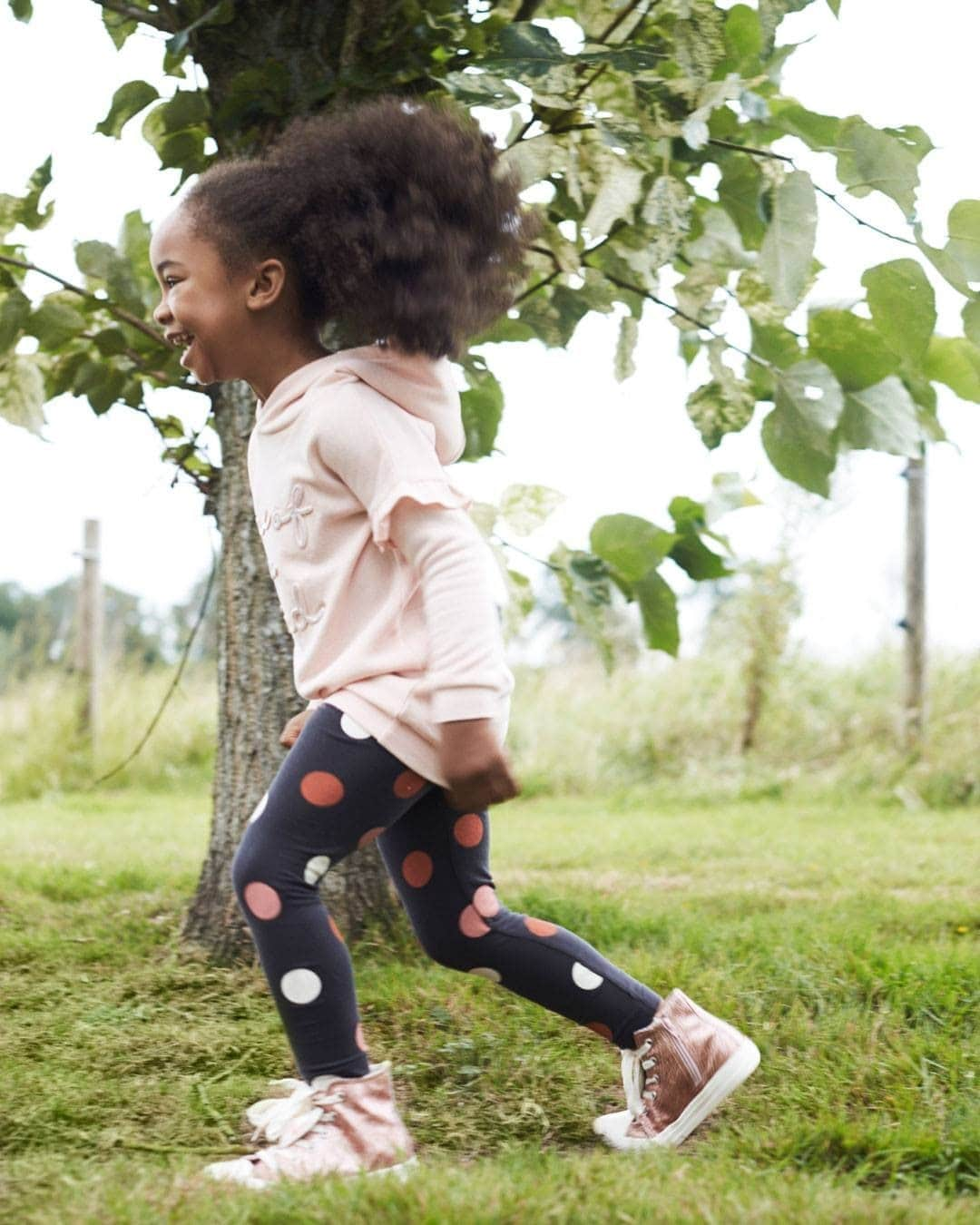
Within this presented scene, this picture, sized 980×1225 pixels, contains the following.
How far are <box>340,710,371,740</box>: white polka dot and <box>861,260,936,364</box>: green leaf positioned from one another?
3.60 feet

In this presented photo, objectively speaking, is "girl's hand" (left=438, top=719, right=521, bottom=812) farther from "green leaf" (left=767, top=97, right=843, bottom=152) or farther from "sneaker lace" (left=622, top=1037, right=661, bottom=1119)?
"green leaf" (left=767, top=97, right=843, bottom=152)

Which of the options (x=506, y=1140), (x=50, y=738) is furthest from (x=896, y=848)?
(x=50, y=738)

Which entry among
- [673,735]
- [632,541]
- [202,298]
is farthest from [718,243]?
[673,735]

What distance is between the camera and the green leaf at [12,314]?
8.21 feet

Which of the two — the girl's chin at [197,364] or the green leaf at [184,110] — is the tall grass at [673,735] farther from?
the girl's chin at [197,364]

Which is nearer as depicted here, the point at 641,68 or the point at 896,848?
the point at 641,68

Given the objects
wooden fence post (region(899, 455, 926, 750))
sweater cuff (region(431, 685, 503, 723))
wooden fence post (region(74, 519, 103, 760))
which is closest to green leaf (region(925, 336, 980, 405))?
sweater cuff (region(431, 685, 503, 723))

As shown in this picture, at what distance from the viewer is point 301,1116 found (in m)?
1.59

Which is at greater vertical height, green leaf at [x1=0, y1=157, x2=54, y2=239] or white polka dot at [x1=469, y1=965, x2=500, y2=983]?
green leaf at [x1=0, y1=157, x2=54, y2=239]

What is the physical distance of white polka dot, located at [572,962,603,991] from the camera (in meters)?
1.79

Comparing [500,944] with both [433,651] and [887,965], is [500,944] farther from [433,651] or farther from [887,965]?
[887,965]

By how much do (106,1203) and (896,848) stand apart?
11.4 feet

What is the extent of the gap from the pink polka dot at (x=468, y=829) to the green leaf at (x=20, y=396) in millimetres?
1336

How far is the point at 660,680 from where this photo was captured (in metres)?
8.23
